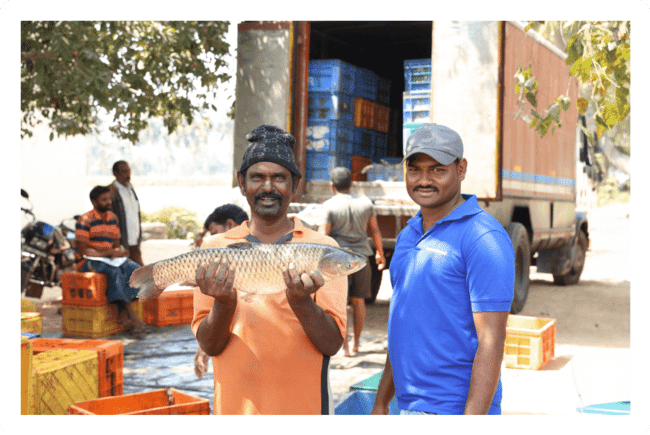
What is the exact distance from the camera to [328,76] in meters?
8.48

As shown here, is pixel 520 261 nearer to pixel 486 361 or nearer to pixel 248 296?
pixel 486 361

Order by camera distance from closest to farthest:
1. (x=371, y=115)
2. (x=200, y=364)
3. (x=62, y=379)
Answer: (x=200, y=364), (x=62, y=379), (x=371, y=115)

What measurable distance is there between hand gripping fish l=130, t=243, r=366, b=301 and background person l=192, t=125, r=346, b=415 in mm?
44

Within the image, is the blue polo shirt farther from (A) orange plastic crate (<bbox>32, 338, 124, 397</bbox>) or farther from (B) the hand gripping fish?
(A) orange plastic crate (<bbox>32, 338, 124, 397</bbox>)

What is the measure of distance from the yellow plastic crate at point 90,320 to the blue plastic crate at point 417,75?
4333mm

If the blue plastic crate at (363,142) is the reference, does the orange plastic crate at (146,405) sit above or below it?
below

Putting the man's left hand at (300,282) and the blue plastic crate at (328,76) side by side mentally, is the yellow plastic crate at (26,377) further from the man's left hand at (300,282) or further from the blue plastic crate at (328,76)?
the blue plastic crate at (328,76)

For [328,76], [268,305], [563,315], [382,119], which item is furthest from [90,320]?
[563,315]

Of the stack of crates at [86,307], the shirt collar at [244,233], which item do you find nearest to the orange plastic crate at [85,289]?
the stack of crates at [86,307]

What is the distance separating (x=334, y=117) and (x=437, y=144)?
243 inches

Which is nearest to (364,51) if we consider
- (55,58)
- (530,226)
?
(530,226)

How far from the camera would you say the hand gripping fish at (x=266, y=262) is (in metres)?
2.17

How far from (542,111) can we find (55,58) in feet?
20.8

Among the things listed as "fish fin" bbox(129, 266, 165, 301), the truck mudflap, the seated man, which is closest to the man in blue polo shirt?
"fish fin" bbox(129, 266, 165, 301)
